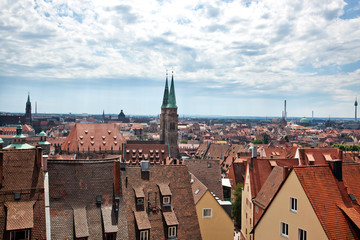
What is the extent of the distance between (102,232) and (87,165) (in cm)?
544

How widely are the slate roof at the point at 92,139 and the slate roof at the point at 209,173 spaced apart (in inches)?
2382

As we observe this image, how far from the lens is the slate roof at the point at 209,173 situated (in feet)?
147

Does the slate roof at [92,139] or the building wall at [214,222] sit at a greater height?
the slate roof at [92,139]

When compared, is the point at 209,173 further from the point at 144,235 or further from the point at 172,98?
the point at 172,98

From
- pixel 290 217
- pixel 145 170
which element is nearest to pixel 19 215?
pixel 145 170

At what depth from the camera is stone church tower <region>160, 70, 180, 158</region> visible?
129 metres

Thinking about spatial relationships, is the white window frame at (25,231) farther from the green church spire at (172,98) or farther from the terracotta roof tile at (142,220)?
the green church spire at (172,98)

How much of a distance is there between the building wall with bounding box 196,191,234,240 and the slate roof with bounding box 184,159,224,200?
37.0 feet

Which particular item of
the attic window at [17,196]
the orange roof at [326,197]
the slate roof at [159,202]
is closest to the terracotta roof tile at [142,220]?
the slate roof at [159,202]

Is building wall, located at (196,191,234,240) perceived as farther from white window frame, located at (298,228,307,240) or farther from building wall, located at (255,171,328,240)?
white window frame, located at (298,228,307,240)

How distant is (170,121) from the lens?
132m

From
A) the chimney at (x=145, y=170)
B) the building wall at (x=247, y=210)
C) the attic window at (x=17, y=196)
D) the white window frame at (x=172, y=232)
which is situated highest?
the chimney at (x=145, y=170)

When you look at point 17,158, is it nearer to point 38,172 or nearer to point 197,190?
point 38,172

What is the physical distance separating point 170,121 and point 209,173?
86.3 m
